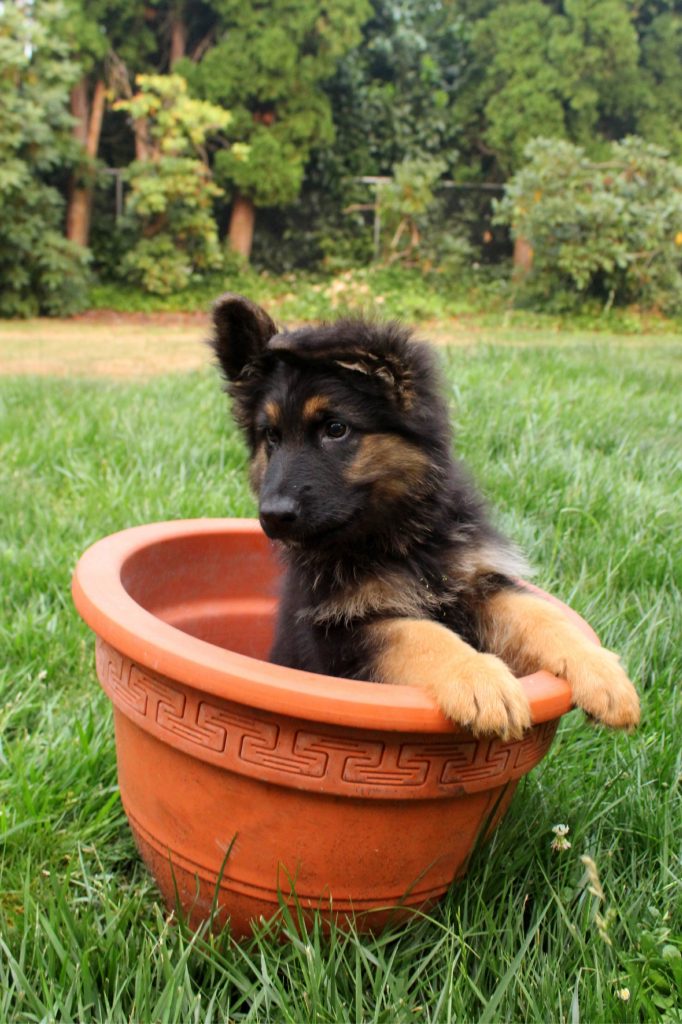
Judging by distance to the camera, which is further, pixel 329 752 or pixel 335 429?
pixel 335 429

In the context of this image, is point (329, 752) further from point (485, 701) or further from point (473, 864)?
point (473, 864)

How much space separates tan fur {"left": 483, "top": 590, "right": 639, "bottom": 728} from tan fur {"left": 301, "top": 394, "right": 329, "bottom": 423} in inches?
26.1

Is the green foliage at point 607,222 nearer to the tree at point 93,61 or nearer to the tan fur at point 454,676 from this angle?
the tree at point 93,61

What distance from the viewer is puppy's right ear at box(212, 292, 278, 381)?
95.7 inches

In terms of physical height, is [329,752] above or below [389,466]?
below

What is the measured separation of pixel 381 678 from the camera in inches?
81.0

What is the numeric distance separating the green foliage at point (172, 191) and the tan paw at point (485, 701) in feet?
51.6

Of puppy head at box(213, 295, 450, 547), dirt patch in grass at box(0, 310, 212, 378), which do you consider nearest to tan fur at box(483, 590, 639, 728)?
puppy head at box(213, 295, 450, 547)

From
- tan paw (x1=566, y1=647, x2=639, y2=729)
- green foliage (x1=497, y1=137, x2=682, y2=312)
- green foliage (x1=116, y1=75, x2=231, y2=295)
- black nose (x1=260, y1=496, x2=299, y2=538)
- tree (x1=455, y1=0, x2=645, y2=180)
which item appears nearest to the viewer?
tan paw (x1=566, y1=647, x2=639, y2=729)

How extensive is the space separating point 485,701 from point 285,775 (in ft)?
1.38

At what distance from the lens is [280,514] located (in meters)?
2.17

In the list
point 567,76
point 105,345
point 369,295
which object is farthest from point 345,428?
point 567,76

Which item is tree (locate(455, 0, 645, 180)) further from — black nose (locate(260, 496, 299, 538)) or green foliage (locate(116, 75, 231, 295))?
black nose (locate(260, 496, 299, 538))

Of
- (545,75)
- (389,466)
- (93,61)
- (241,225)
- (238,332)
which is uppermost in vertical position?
(545,75)
